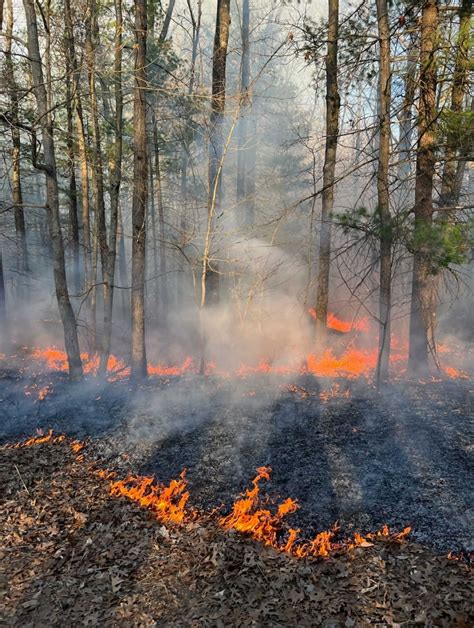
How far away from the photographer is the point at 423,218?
9125 mm

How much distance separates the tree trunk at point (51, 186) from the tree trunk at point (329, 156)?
21.9 feet

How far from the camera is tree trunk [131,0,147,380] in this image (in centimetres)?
933

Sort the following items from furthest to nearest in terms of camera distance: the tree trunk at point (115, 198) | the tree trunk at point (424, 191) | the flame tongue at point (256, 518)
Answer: the tree trunk at point (115, 198)
the tree trunk at point (424, 191)
the flame tongue at point (256, 518)

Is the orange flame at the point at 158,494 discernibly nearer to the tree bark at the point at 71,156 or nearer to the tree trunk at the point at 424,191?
the tree trunk at the point at 424,191

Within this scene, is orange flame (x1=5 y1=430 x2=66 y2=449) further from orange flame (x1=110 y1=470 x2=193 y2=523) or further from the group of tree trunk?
the group of tree trunk

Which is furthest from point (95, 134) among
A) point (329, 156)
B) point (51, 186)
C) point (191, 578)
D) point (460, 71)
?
point (191, 578)

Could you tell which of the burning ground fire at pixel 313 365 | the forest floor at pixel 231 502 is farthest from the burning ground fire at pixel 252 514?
the burning ground fire at pixel 313 365

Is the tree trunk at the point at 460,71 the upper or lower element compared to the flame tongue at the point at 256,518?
upper

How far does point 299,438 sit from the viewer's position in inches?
286

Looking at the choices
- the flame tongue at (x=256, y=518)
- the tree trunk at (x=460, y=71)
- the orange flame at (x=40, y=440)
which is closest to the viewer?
the flame tongue at (x=256, y=518)

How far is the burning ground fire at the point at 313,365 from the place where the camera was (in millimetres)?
10961

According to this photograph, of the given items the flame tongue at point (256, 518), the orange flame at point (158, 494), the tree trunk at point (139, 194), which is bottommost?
the orange flame at point (158, 494)

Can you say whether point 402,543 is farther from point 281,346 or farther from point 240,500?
point 281,346

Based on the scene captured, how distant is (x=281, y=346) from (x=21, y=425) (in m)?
7.35
